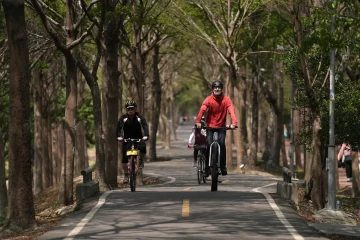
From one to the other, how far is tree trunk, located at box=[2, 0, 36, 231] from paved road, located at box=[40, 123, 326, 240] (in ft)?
2.95

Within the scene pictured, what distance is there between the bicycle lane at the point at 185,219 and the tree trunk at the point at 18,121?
100 centimetres

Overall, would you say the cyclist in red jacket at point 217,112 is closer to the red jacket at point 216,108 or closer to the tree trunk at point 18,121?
the red jacket at point 216,108

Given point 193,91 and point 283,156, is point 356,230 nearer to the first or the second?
point 283,156

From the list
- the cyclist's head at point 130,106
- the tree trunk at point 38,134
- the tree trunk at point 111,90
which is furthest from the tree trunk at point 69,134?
the tree trunk at point 38,134

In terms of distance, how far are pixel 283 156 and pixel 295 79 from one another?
26.6 meters

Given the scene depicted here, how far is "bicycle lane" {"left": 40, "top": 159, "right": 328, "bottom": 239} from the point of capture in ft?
46.8

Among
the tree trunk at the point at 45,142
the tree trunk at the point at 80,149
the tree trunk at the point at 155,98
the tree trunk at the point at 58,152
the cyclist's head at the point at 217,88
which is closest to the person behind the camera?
the cyclist's head at the point at 217,88

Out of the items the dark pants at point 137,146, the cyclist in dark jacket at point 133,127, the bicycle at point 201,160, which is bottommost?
the bicycle at point 201,160

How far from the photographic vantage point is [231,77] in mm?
40719

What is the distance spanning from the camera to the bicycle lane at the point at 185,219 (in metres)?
14.3

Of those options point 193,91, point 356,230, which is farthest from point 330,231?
point 193,91

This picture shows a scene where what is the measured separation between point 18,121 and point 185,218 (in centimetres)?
341

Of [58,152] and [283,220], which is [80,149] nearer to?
[58,152]

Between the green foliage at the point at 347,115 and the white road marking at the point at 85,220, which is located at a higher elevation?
the green foliage at the point at 347,115
